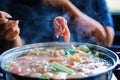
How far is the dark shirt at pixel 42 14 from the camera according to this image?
2.12 m

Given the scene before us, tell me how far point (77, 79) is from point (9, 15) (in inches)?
37.3

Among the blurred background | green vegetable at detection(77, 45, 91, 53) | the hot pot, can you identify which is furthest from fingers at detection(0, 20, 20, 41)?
the blurred background

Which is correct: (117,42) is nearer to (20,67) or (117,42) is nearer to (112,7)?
(112,7)

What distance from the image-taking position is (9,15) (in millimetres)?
2119

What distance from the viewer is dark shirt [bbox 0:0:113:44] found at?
212cm

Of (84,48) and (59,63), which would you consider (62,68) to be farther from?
(84,48)

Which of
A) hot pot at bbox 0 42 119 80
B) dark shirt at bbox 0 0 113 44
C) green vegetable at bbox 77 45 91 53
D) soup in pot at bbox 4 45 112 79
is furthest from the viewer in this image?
dark shirt at bbox 0 0 113 44

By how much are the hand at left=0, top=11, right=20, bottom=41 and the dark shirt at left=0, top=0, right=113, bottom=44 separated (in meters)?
0.04

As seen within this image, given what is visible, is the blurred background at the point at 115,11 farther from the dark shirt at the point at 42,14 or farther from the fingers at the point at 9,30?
the fingers at the point at 9,30

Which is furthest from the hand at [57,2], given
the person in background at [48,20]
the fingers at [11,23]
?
the fingers at [11,23]

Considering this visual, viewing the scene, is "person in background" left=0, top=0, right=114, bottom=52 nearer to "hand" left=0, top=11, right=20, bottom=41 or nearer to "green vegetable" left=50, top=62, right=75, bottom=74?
"hand" left=0, top=11, right=20, bottom=41

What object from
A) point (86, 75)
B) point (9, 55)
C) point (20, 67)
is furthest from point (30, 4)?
point (86, 75)

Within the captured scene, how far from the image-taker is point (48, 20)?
7.12 ft

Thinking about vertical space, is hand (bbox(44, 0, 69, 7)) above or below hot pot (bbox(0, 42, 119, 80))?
above
